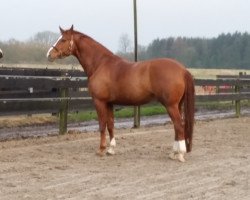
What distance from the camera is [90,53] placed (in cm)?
875

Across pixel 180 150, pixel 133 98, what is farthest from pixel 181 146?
pixel 133 98

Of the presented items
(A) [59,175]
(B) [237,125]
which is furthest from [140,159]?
(B) [237,125]

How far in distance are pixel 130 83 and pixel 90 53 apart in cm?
108

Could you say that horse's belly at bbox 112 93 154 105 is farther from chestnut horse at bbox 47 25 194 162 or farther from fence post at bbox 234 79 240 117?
fence post at bbox 234 79 240 117

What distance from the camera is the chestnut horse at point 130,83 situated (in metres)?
7.79

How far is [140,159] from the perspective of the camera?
7957 mm

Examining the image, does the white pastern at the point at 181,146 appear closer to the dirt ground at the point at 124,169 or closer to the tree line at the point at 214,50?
the dirt ground at the point at 124,169

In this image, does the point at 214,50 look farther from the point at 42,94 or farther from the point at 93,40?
the point at 93,40

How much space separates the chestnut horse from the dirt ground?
0.56m

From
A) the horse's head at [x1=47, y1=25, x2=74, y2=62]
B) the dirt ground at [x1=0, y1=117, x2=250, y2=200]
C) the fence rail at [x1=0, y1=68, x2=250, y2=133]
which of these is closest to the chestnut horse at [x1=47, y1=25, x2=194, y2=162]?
the horse's head at [x1=47, y1=25, x2=74, y2=62]

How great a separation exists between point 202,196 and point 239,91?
12.6 metres

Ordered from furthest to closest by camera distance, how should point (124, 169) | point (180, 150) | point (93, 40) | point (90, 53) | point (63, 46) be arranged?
point (93, 40) < point (90, 53) < point (63, 46) < point (180, 150) < point (124, 169)

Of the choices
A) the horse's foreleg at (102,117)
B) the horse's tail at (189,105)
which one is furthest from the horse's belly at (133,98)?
the horse's tail at (189,105)

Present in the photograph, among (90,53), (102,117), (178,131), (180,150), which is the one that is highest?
(90,53)
